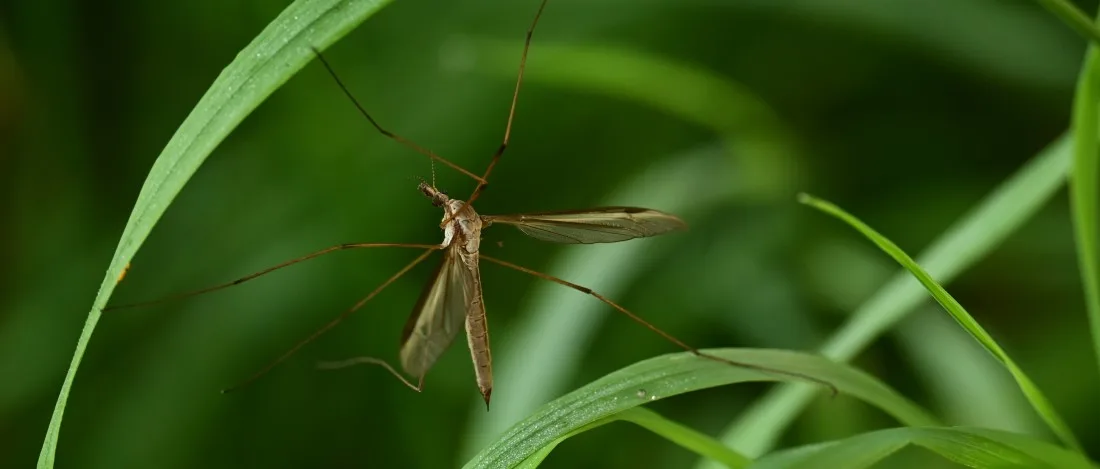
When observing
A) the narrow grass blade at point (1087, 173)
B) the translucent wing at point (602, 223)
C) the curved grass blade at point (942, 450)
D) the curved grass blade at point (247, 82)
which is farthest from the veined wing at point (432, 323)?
the narrow grass blade at point (1087, 173)

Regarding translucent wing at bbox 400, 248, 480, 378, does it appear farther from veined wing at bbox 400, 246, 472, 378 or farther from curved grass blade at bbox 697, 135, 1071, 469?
curved grass blade at bbox 697, 135, 1071, 469

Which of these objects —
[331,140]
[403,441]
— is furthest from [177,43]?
[403,441]

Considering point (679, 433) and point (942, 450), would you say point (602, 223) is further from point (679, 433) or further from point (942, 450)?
point (942, 450)

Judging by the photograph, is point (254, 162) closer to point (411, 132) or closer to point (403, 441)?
point (411, 132)

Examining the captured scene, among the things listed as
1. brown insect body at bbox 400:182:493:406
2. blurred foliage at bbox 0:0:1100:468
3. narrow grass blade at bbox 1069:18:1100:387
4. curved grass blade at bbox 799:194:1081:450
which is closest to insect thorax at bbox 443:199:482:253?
brown insect body at bbox 400:182:493:406

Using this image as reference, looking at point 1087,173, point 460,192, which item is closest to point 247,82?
point 1087,173

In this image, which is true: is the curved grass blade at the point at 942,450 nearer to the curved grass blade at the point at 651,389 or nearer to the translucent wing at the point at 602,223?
the curved grass blade at the point at 651,389
